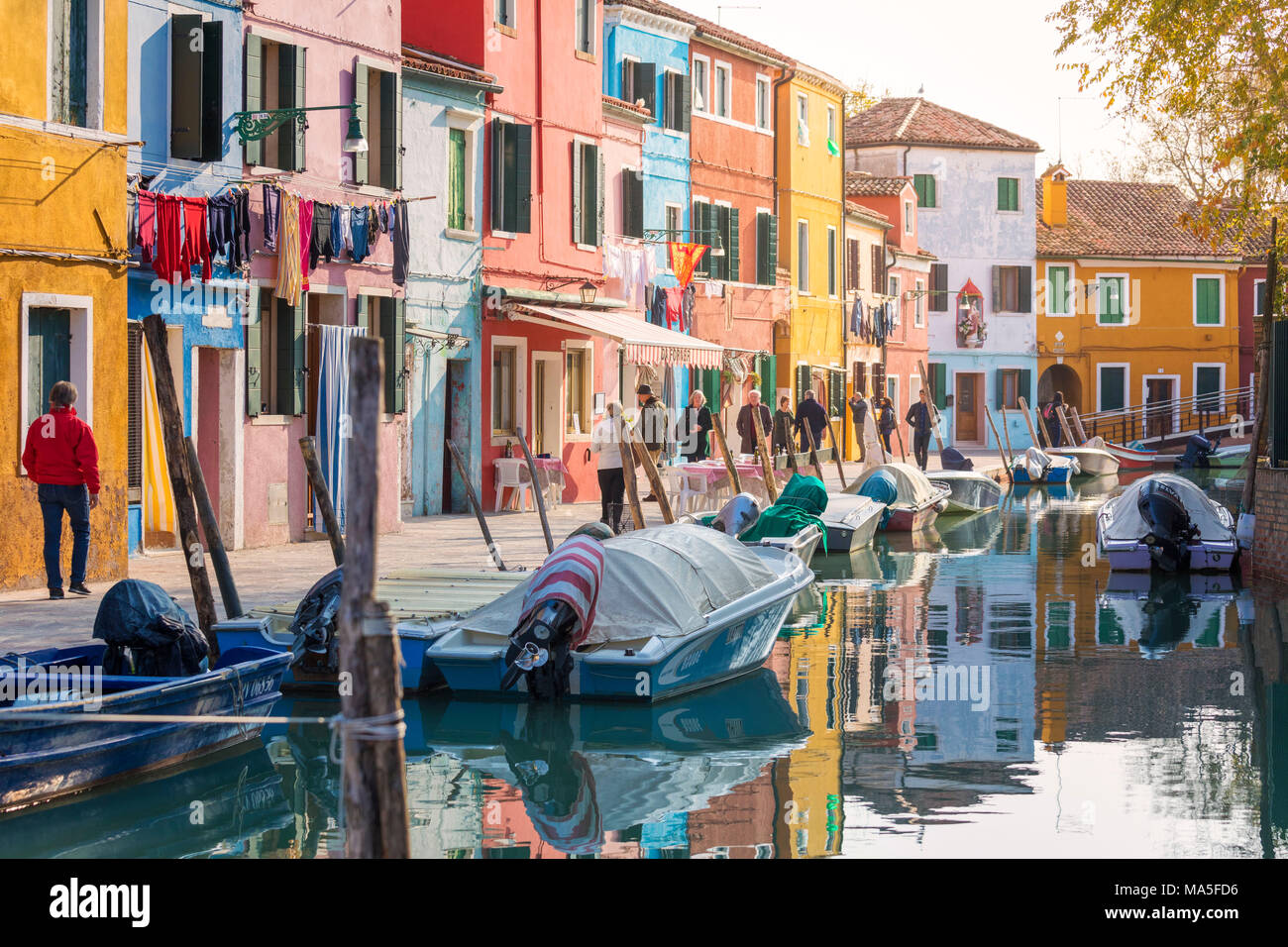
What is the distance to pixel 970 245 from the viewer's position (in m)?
56.8

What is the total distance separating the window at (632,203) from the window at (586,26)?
8.89ft

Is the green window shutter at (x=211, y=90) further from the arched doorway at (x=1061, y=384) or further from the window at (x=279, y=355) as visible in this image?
the arched doorway at (x=1061, y=384)

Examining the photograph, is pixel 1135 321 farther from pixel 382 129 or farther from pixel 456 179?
pixel 382 129

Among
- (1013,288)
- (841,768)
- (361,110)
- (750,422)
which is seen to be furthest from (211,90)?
(1013,288)

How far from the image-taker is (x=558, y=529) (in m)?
22.7

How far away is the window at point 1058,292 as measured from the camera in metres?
57.5

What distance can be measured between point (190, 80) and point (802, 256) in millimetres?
24974

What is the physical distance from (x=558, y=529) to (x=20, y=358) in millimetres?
8611

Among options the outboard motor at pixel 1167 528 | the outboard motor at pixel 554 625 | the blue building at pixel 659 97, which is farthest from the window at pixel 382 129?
the outboard motor at pixel 554 625

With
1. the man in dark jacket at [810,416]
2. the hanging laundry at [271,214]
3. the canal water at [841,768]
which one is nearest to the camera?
the canal water at [841,768]

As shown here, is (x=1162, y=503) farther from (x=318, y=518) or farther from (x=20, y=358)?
(x=20, y=358)

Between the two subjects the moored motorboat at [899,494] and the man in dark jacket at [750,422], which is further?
the man in dark jacket at [750,422]

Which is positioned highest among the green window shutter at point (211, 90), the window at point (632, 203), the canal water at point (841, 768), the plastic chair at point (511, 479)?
the window at point (632, 203)
